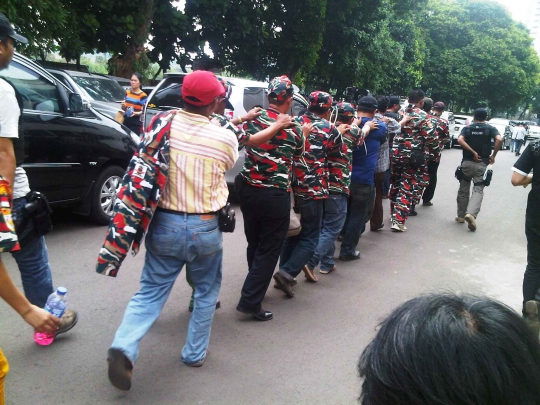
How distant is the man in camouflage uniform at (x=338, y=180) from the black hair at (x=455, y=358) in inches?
151

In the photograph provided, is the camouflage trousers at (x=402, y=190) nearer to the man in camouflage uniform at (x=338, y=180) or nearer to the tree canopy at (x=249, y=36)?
the man in camouflage uniform at (x=338, y=180)

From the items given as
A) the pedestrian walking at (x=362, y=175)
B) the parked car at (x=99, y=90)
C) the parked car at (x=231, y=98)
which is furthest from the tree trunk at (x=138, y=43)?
the pedestrian walking at (x=362, y=175)

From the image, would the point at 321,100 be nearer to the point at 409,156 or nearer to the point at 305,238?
the point at 305,238

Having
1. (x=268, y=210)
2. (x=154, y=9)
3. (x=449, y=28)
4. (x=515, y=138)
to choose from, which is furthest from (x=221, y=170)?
(x=449, y=28)

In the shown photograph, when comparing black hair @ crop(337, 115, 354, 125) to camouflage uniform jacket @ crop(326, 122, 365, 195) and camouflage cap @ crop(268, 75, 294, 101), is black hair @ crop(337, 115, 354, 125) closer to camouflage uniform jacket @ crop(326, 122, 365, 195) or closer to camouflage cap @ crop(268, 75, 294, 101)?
camouflage uniform jacket @ crop(326, 122, 365, 195)

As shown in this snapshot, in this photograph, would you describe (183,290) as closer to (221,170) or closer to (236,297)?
(236,297)

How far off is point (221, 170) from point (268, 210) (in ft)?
3.08

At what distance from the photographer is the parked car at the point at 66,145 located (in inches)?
195

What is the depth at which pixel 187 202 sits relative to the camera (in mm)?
2818

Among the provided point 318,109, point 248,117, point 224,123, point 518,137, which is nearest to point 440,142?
point 318,109

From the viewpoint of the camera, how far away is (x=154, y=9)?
535 inches

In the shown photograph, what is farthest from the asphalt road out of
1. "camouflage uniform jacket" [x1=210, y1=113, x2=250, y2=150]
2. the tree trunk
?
the tree trunk

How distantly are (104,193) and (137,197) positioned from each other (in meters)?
3.56

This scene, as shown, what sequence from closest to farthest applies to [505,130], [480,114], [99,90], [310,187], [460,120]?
1. [310,187]
2. [480,114]
3. [99,90]
4. [460,120]
5. [505,130]
